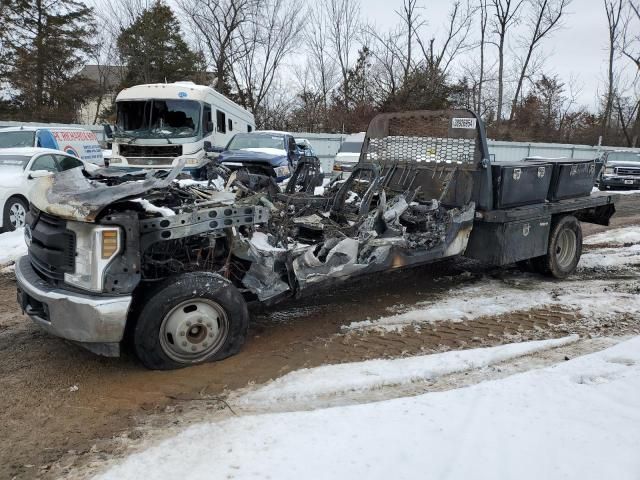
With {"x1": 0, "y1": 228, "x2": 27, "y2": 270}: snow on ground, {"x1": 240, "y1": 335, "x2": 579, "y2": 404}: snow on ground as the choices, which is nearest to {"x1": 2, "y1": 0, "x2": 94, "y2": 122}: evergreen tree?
{"x1": 0, "y1": 228, "x2": 27, "y2": 270}: snow on ground

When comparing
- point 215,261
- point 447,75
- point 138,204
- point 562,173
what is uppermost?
point 447,75

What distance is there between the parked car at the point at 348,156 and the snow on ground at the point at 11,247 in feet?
28.4

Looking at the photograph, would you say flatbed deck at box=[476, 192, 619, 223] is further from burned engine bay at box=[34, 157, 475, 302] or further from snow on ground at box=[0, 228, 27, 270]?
snow on ground at box=[0, 228, 27, 270]

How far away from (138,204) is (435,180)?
3.69 meters

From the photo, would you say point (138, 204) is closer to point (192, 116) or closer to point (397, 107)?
point (192, 116)

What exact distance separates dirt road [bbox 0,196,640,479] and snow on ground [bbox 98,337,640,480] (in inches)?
20.5

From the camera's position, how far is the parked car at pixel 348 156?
1562cm

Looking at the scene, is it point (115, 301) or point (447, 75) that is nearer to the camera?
point (115, 301)

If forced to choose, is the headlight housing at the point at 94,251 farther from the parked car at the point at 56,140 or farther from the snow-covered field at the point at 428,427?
the parked car at the point at 56,140

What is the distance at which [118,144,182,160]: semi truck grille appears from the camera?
13.8 meters

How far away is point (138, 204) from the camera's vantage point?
3820mm

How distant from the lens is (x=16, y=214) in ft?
30.2

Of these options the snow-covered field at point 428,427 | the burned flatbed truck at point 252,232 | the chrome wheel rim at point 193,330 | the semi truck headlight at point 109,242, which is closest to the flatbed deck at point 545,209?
the burned flatbed truck at point 252,232

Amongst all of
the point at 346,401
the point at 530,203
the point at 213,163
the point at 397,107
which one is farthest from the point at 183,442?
the point at 397,107
